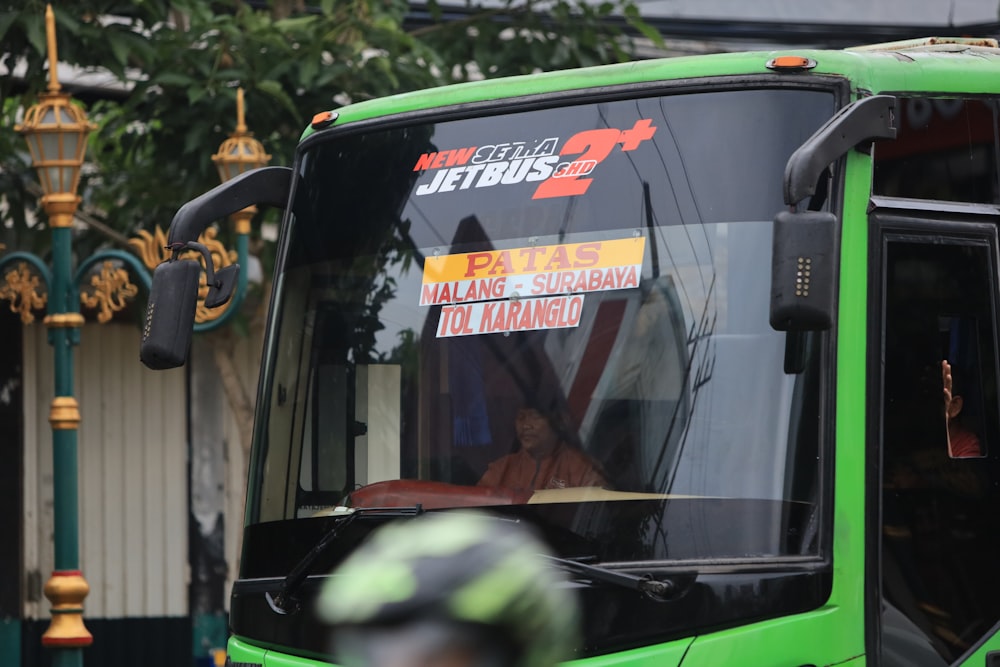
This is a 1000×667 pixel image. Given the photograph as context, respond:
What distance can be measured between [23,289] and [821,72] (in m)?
6.43

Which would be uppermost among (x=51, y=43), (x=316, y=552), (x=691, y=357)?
(x=51, y=43)

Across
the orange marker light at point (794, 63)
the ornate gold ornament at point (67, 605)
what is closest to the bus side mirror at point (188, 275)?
the orange marker light at point (794, 63)

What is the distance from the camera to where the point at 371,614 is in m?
1.90

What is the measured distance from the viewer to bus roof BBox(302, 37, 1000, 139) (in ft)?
14.7

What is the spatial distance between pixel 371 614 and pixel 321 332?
3.18m

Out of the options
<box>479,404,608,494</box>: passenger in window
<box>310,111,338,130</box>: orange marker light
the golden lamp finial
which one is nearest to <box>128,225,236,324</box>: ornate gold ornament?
the golden lamp finial

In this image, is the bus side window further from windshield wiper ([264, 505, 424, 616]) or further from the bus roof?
windshield wiper ([264, 505, 424, 616])

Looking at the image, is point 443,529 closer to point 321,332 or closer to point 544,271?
point 544,271

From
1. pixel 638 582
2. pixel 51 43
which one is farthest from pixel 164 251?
pixel 638 582

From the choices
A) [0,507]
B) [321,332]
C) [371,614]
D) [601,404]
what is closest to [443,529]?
[371,614]

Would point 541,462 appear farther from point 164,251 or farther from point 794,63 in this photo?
point 164,251

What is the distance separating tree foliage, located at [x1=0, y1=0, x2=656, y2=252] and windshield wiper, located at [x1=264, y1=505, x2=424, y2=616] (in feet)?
15.8

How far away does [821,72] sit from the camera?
14.6 feet

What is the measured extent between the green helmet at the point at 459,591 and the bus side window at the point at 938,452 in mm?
2466
